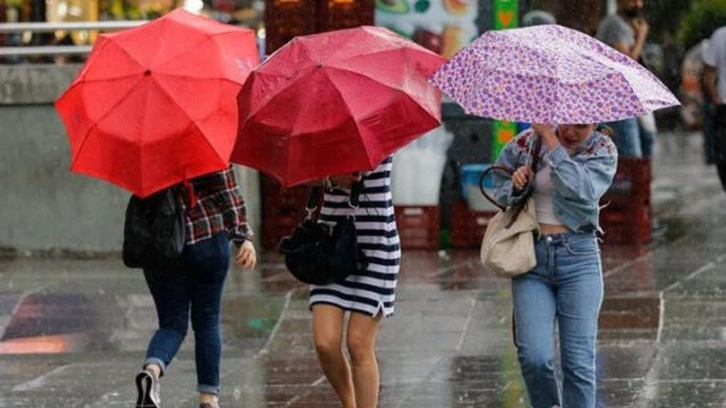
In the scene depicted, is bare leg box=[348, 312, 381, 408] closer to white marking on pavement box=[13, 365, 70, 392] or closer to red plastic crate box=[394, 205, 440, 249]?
white marking on pavement box=[13, 365, 70, 392]

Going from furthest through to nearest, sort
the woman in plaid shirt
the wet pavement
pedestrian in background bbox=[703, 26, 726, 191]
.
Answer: pedestrian in background bbox=[703, 26, 726, 191]
the wet pavement
the woman in plaid shirt

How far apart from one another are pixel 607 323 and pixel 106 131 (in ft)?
14.0

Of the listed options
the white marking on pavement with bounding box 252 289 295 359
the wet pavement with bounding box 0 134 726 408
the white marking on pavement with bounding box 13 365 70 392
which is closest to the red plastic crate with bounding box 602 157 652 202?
the wet pavement with bounding box 0 134 726 408

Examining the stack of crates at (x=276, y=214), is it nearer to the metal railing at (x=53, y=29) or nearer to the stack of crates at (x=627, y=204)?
the metal railing at (x=53, y=29)

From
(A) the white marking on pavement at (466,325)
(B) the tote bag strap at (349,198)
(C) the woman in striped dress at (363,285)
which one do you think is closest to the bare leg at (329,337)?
(C) the woman in striped dress at (363,285)

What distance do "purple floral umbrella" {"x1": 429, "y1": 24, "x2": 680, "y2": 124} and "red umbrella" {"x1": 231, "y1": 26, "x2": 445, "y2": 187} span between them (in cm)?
24

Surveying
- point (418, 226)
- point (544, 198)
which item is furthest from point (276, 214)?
point (544, 198)

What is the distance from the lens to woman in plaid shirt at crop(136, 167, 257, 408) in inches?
308

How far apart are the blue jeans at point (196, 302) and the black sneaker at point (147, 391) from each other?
0.49ft

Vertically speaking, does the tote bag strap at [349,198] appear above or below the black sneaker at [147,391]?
above

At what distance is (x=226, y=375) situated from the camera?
965 centimetres

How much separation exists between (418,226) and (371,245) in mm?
6864

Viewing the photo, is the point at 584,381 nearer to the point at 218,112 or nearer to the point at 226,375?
the point at 218,112

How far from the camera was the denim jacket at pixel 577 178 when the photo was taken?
6.68 metres
